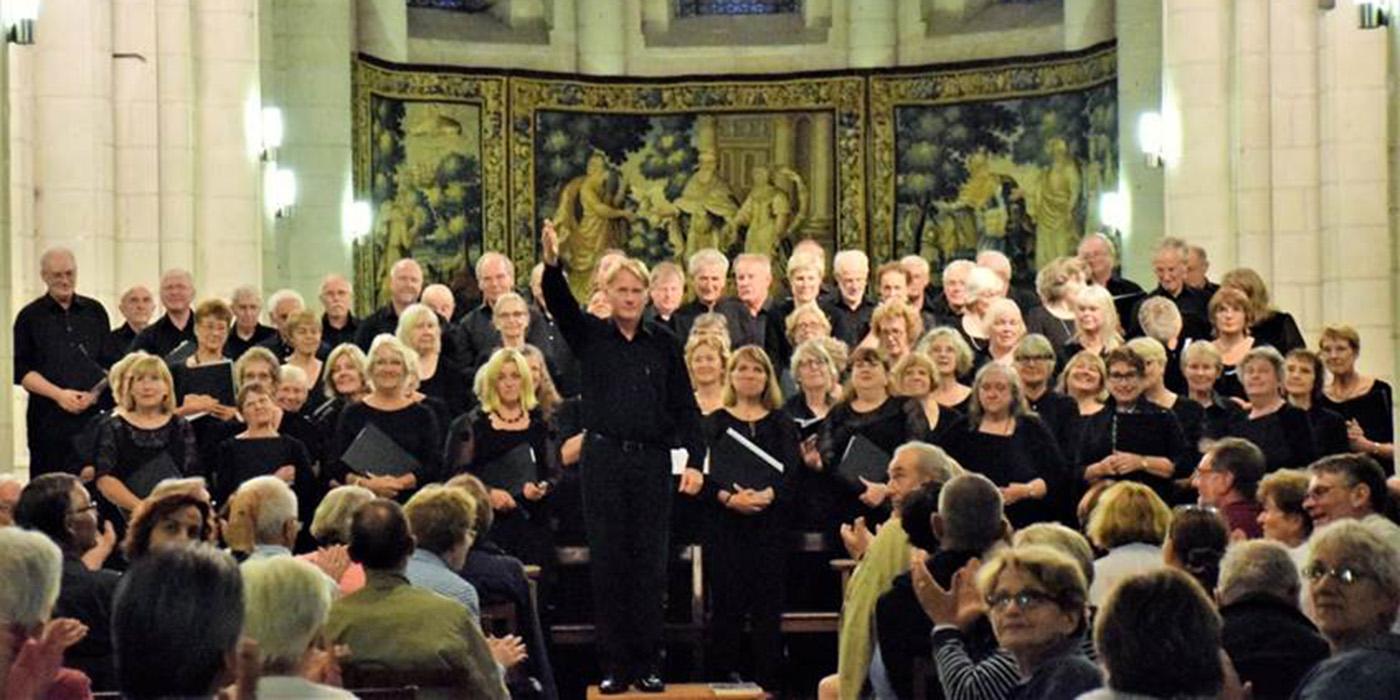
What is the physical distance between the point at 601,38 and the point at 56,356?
1265cm

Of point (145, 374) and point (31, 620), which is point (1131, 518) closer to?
point (31, 620)

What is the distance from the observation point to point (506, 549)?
1320cm

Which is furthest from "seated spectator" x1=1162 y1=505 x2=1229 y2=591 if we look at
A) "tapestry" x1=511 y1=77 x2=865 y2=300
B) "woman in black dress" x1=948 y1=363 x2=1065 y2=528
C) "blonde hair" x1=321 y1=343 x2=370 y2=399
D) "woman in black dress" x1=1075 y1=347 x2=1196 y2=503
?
"tapestry" x1=511 y1=77 x2=865 y2=300

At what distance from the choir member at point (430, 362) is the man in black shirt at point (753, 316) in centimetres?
202

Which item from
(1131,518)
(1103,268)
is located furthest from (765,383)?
(1103,268)

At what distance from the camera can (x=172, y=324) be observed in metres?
15.6

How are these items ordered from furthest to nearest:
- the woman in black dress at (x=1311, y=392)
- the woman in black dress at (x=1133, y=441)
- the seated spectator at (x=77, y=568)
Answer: the woman in black dress at (x=1133, y=441)
the woman in black dress at (x=1311, y=392)
the seated spectator at (x=77, y=568)

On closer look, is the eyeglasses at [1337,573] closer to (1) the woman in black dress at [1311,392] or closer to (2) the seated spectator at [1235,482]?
(2) the seated spectator at [1235,482]

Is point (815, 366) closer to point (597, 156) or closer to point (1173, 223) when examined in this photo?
point (1173, 223)

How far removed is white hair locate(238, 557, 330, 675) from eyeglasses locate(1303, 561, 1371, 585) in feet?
8.00

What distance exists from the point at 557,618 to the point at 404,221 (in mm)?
11900

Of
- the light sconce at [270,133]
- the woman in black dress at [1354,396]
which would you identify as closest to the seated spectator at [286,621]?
the woman in black dress at [1354,396]

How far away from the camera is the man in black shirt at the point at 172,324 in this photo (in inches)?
611

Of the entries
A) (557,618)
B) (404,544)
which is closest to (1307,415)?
(557,618)
